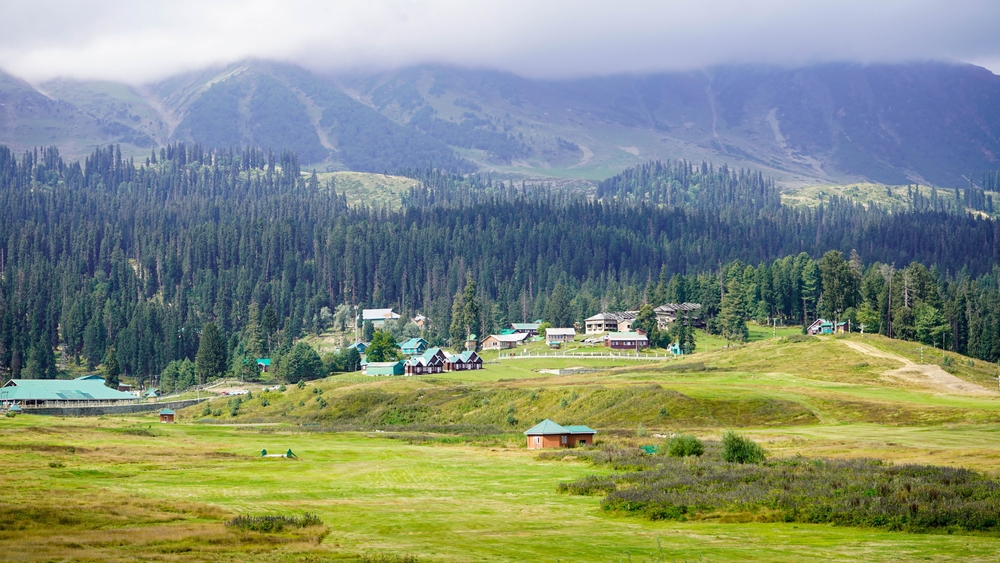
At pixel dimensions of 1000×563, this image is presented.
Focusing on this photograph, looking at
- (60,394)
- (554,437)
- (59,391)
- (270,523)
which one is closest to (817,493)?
(270,523)

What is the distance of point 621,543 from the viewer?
49781 mm

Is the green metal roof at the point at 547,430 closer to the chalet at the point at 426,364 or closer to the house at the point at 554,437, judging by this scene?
the house at the point at 554,437

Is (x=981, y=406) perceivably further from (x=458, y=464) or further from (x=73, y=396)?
(x=73, y=396)

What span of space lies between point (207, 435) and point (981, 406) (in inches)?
3381

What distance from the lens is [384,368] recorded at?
18550cm

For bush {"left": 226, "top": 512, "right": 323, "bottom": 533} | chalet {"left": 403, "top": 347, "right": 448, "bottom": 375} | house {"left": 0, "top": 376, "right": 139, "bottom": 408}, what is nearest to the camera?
bush {"left": 226, "top": 512, "right": 323, "bottom": 533}

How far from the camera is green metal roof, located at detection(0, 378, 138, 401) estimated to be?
520ft

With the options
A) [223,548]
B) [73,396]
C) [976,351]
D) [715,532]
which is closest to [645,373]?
[976,351]

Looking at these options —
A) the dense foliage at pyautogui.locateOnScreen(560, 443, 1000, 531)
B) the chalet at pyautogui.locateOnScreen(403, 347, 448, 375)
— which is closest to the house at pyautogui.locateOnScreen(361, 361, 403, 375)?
the chalet at pyautogui.locateOnScreen(403, 347, 448, 375)

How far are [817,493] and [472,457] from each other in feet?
118

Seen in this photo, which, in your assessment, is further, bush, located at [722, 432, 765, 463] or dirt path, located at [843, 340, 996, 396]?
dirt path, located at [843, 340, 996, 396]

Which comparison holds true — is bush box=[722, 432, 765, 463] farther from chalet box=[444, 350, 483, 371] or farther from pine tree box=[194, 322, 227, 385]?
pine tree box=[194, 322, 227, 385]

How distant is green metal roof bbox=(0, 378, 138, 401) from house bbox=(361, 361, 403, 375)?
39.9 metres

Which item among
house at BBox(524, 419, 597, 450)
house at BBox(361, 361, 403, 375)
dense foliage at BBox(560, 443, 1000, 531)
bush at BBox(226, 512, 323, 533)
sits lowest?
house at BBox(524, 419, 597, 450)
